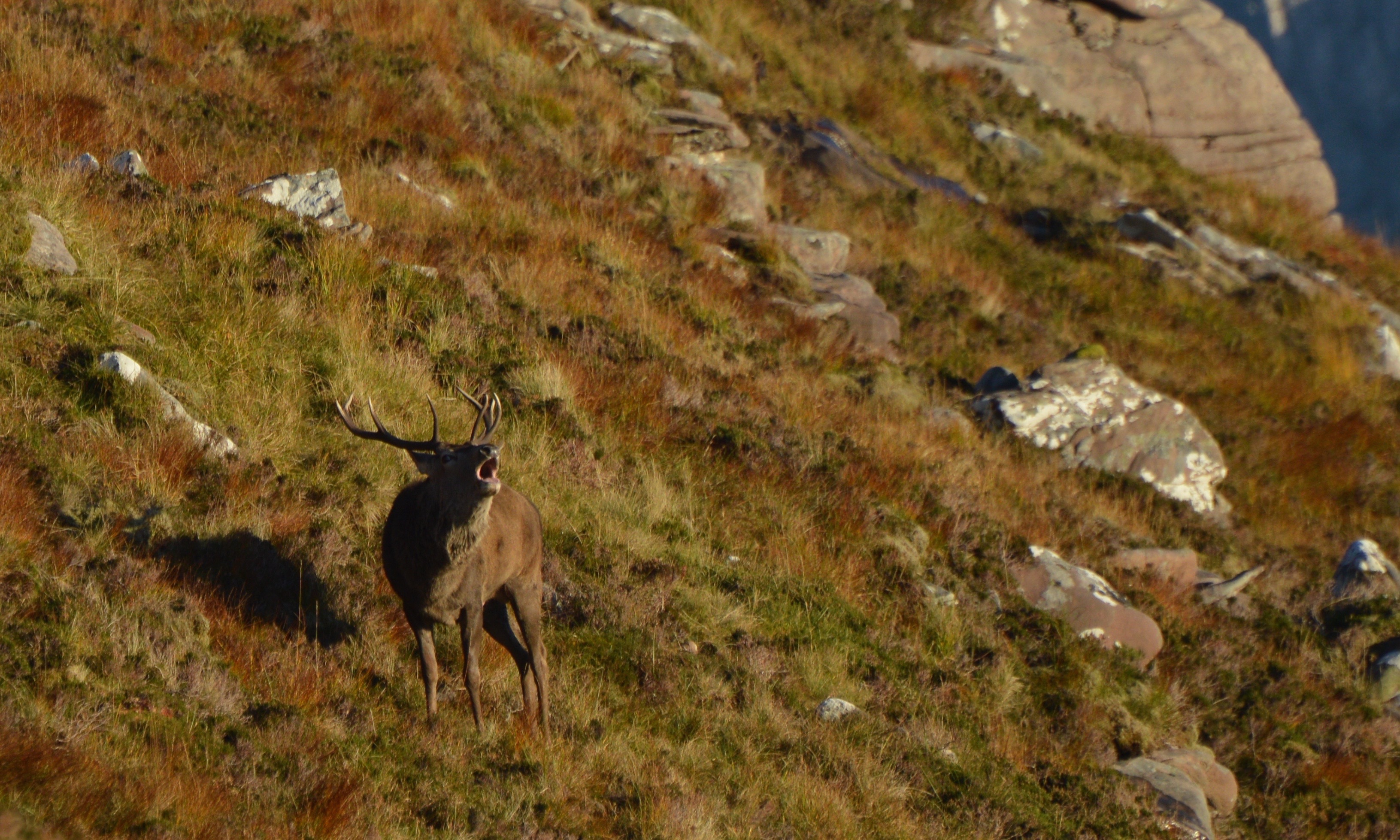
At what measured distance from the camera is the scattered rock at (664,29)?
19250 mm

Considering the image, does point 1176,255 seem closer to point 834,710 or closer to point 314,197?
point 314,197

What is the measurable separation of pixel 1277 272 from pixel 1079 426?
904cm

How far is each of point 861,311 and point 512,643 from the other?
27.9 ft

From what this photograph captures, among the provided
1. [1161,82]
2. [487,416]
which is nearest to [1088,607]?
[487,416]

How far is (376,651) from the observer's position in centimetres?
634

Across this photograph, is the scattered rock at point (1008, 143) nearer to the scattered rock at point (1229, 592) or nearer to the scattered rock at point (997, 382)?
the scattered rock at point (997, 382)

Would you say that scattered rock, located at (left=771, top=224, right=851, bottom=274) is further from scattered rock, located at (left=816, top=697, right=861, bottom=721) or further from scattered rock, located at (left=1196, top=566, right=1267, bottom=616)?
scattered rock, located at (left=816, top=697, right=861, bottom=721)

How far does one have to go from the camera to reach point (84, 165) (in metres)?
9.20

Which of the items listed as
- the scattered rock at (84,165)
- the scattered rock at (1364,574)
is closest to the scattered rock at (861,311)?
the scattered rock at (1364,574)

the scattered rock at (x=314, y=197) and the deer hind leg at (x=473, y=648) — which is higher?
the deer hind leg at (x=473, y=648)

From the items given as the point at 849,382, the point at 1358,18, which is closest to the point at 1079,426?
the point at 849,382

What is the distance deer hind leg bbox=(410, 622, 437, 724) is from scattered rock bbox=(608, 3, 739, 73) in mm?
14722

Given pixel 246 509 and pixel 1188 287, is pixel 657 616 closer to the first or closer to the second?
pixel 246 509

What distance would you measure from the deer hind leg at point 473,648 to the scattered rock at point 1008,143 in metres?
18.1
